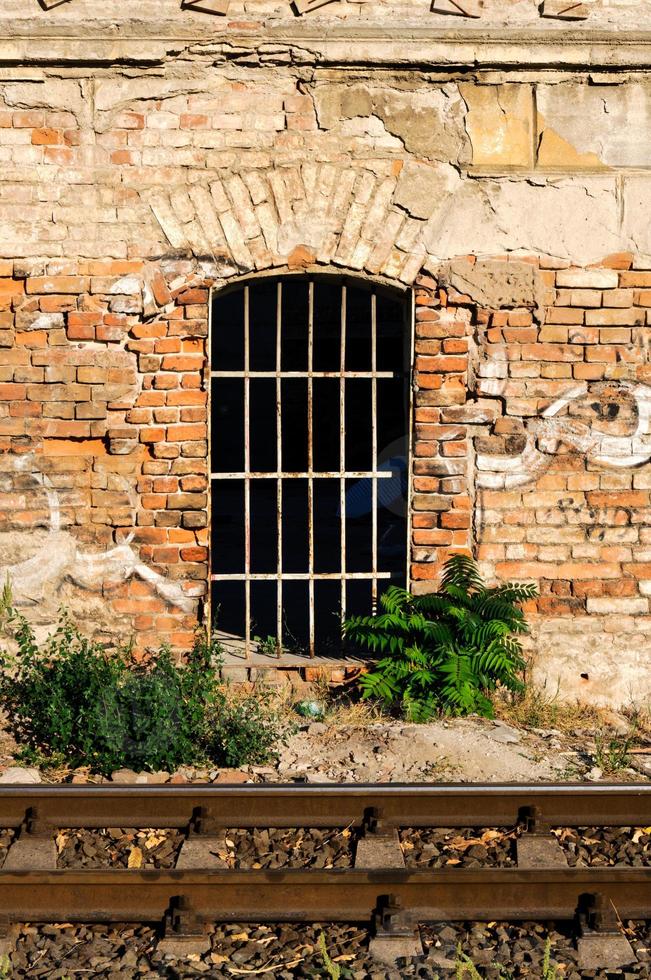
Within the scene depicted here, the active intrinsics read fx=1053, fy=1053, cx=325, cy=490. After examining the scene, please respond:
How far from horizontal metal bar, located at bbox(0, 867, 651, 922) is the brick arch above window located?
332 centimetres

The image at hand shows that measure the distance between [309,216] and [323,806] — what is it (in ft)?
10.3

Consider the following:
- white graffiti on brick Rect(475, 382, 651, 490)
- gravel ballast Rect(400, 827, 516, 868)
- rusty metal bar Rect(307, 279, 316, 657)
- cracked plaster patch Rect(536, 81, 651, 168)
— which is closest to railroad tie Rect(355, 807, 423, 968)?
gravel ballast Rect(400, 827, 516, 868)

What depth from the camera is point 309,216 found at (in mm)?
5715

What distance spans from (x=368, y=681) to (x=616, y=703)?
1.45m

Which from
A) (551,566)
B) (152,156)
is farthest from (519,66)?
(551,566)

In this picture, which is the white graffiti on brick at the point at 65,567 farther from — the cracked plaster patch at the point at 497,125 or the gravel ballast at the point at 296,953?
the cracked plaster patch at the point at 497,125

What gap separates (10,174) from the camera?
18.7 ft

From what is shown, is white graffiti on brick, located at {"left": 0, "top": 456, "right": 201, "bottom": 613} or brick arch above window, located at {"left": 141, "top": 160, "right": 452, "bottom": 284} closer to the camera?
brick arch above window, located at {"left": 141, "top": 160, "right": 452, "bottom": 284}

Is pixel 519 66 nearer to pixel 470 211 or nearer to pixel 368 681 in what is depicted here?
pixel 470 211

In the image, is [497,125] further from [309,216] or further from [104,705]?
[104,705]

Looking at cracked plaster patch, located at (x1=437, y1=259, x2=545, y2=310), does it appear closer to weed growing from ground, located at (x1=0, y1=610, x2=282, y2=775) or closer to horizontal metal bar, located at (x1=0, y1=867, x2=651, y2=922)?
weed growing from ground, located at (x1=0, y1=610, x2=282, y2=775)

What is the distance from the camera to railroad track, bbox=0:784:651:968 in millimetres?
3404

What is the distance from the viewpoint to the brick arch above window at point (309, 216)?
570cm

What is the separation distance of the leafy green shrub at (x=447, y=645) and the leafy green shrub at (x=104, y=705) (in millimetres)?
918
